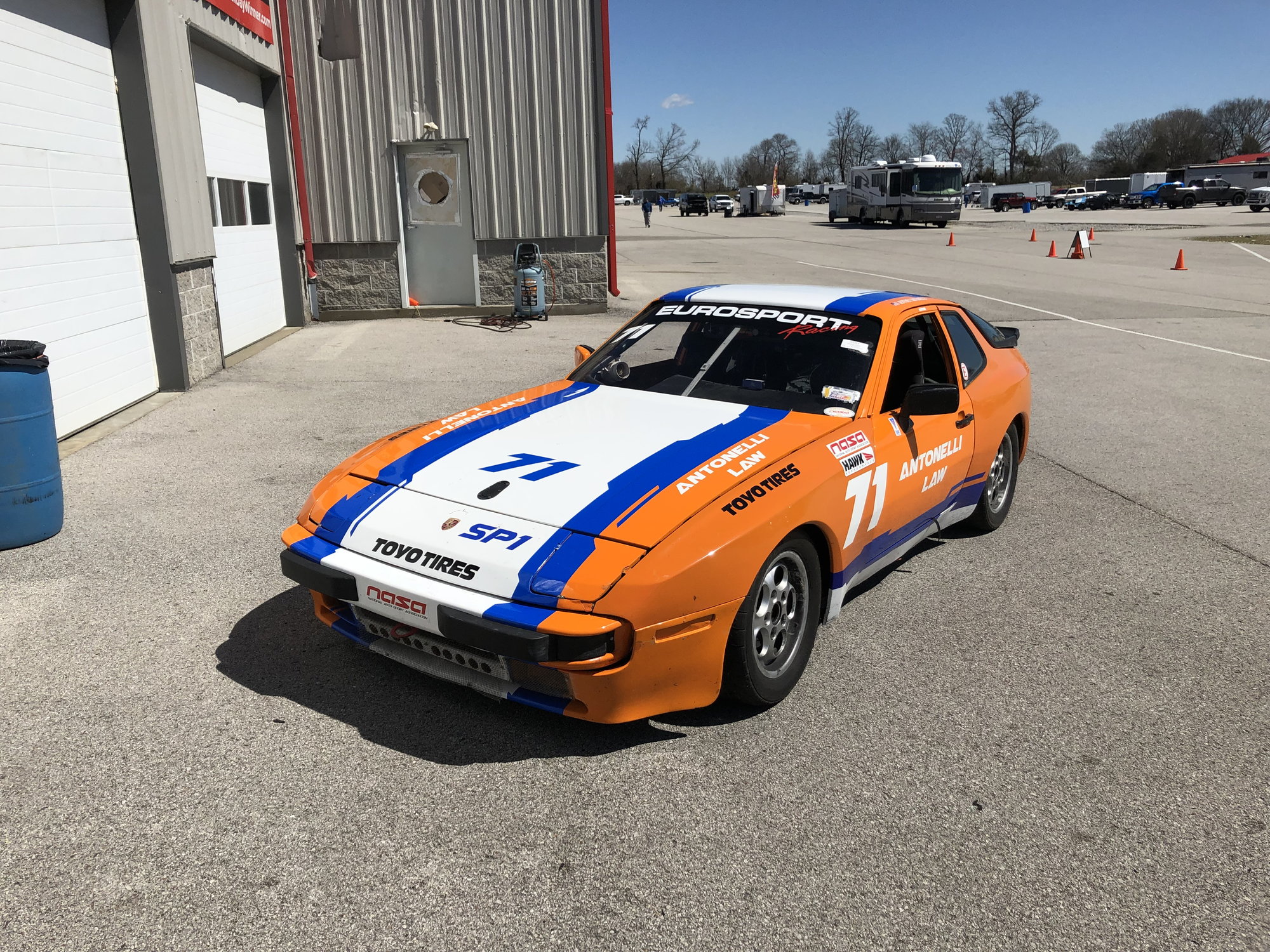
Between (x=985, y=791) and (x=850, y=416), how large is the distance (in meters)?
1.60

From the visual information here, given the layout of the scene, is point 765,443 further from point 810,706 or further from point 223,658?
point 223,658

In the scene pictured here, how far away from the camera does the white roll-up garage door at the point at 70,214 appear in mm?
7070

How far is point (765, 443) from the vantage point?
12.3ft

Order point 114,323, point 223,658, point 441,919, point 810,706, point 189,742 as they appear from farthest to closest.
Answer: point 114,323 → point 223,658 → point 810,706 → point 189,742 → point 441,919

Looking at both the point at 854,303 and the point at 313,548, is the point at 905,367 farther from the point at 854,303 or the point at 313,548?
the point at 313,548

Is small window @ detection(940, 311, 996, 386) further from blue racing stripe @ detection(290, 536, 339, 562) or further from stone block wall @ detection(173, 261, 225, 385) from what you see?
stone block wall @ detection(173, 261, 225, 385)

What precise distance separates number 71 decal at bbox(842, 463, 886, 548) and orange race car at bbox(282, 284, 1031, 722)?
0.01 meters

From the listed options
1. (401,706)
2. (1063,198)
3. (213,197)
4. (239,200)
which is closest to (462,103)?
(239,200)

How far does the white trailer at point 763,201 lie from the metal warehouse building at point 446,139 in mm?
55610

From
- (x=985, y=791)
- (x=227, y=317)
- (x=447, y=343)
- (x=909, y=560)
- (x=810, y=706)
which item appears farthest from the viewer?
(x=447, y=343)

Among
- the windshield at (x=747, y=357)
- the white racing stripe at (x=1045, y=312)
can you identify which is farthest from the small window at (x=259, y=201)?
the white racing stripe at (x=1045, y=312)

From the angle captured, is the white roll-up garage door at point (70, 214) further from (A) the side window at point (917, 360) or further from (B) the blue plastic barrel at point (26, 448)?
(A) the side window at point (917, 360)

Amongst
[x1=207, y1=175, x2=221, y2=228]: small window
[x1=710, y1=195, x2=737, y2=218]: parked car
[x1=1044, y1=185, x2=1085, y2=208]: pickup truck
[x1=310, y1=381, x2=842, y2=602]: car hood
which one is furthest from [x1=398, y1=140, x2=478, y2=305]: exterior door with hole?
[x1=1044, y1=185, x2=1085, y2=208]: pickup truck

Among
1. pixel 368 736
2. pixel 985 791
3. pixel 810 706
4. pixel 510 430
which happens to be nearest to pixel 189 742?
pixel 368 736
